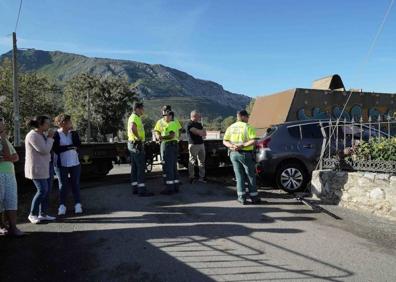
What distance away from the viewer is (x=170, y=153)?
30.5ft

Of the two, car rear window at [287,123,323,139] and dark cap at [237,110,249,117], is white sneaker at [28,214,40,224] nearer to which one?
dark cap at [237,110,249,117]

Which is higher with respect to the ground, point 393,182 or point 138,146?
point 138,146

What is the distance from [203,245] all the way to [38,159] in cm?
302

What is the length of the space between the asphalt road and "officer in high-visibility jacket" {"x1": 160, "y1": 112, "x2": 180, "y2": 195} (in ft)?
2.78

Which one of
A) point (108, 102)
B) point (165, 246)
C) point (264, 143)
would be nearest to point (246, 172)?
point (264, 143)

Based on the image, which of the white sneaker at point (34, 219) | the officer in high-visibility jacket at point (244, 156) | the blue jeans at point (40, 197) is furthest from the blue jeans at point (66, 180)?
the officer in high-visibility jacket at point (244, 156)

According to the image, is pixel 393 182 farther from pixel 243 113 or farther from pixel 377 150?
pixel 243 113

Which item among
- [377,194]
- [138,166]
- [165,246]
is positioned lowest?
[165,246]

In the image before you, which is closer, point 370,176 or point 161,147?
point 370,176

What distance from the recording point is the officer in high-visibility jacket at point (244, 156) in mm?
8352

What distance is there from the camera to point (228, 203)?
27.5 ft

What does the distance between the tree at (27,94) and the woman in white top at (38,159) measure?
113 ft

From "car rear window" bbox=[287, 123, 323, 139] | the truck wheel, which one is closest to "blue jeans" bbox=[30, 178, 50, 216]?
→ the truck wheel

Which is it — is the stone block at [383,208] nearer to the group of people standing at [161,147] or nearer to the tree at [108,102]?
the group of people standing at [161,147]
